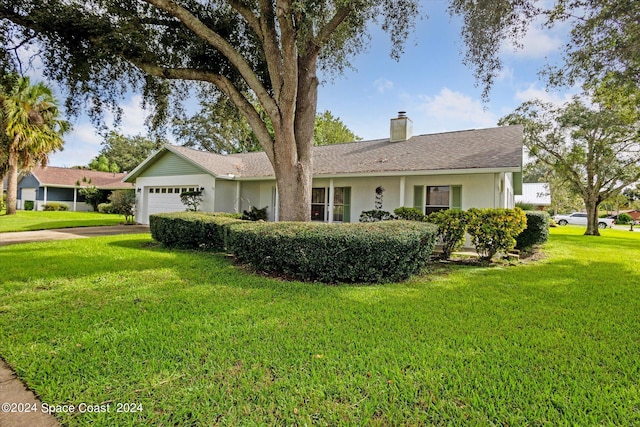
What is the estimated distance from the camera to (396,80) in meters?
12.9

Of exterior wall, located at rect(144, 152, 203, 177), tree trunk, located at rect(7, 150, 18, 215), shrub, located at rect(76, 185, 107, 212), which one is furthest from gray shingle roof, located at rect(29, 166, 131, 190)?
exterior wall, located at rect(144, 152, 203, 177)

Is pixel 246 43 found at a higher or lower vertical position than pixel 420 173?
higher

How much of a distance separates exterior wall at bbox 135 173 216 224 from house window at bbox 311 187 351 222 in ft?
16.7

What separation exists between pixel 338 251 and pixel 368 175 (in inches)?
275

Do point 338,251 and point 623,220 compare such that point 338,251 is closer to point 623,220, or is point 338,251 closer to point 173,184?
point 173,184

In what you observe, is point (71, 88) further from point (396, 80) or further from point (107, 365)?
point (396, 80)

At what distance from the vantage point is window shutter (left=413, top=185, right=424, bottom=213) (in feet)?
41.3

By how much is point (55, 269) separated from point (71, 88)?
18.2 feet

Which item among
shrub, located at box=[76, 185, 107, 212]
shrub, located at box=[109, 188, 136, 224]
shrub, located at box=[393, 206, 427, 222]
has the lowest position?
shrub, located at box=[393, 206, 427, 222]

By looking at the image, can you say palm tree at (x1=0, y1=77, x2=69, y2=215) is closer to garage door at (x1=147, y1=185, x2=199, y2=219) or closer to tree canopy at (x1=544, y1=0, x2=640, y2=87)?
garage door at (x1=147, y1=185, x2=199, y2=219)

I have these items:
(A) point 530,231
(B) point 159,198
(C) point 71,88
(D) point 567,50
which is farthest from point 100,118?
(A) point 530,231

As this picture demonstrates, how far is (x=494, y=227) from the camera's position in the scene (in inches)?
337

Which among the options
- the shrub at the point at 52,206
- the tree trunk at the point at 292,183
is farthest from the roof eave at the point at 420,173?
the shrub at the point at 52,206

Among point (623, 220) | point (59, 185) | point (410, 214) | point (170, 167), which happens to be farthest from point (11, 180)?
point (623, 220)
